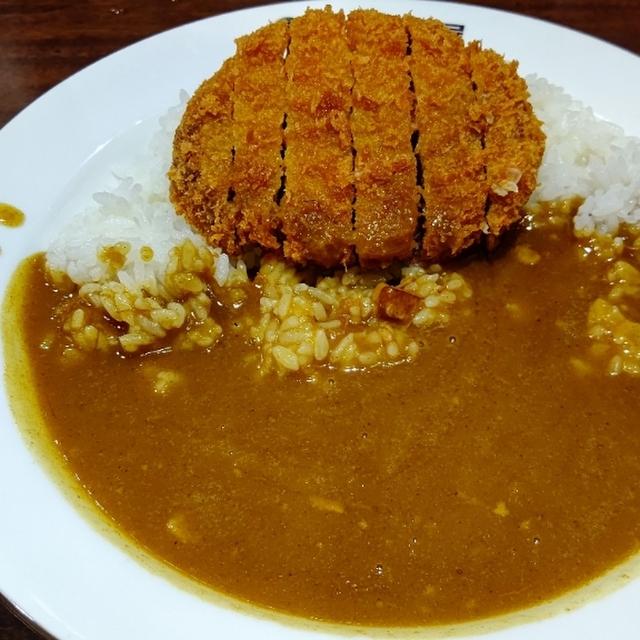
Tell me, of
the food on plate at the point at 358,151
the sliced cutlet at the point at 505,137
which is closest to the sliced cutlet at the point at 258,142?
the food on plate at the point at 358,151

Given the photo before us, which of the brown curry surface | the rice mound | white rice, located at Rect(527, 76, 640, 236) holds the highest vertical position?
white rice, located at Rect(527, 76, 640, 236)

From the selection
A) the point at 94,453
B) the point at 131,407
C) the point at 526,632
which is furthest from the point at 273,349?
the point at 526,632

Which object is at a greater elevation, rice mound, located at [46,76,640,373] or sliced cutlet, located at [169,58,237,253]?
sliced cutlet, located at [169,58,237,253]

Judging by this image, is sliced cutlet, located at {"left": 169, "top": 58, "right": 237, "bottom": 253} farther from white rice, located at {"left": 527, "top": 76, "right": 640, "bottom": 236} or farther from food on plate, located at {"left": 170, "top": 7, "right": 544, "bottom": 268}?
white rice, located at {"left": 527, "top": 76, "right": 640, "bottom": 236}

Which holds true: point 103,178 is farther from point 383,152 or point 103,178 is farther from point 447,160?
point 447,160

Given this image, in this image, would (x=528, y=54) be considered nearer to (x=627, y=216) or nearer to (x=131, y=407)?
(x=627, y=216)

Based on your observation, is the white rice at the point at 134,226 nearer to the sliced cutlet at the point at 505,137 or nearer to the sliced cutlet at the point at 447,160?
the sliced cutlet at the point at 447,160

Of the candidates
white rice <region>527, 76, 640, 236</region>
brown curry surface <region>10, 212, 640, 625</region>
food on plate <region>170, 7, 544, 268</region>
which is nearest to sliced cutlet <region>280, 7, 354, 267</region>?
food on plate <region>170, 7, 544, 268</region>
